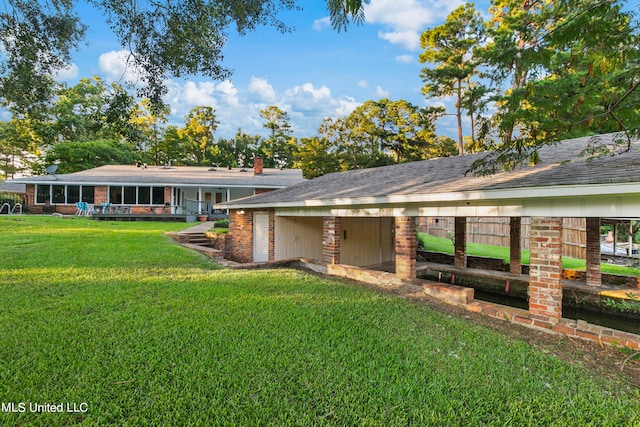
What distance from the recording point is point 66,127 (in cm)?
3081

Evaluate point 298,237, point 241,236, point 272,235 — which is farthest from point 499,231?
point 241,236

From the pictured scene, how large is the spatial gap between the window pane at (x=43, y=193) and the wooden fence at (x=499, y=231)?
24.6 m

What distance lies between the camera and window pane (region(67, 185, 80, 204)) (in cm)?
2204

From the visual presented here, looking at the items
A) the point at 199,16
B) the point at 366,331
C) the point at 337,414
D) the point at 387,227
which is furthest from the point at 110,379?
the point at 387,227

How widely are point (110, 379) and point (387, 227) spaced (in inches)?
423

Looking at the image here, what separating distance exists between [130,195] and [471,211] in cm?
2292

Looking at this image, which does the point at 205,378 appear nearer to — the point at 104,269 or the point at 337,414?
the point at 337,414

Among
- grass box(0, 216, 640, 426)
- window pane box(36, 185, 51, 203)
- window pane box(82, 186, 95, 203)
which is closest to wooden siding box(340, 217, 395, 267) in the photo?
grass box(0, 216, 640, 426)

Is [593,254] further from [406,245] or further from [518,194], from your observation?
[518,194]

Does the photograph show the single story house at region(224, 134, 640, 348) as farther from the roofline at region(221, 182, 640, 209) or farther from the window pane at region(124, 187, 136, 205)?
the window pane at region(124, 187, 136, 205)

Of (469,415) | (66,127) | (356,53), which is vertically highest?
(66,127)

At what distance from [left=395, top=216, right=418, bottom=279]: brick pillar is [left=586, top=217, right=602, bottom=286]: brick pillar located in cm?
468

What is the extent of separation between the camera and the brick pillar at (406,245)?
702cm

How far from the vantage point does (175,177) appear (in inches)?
921
